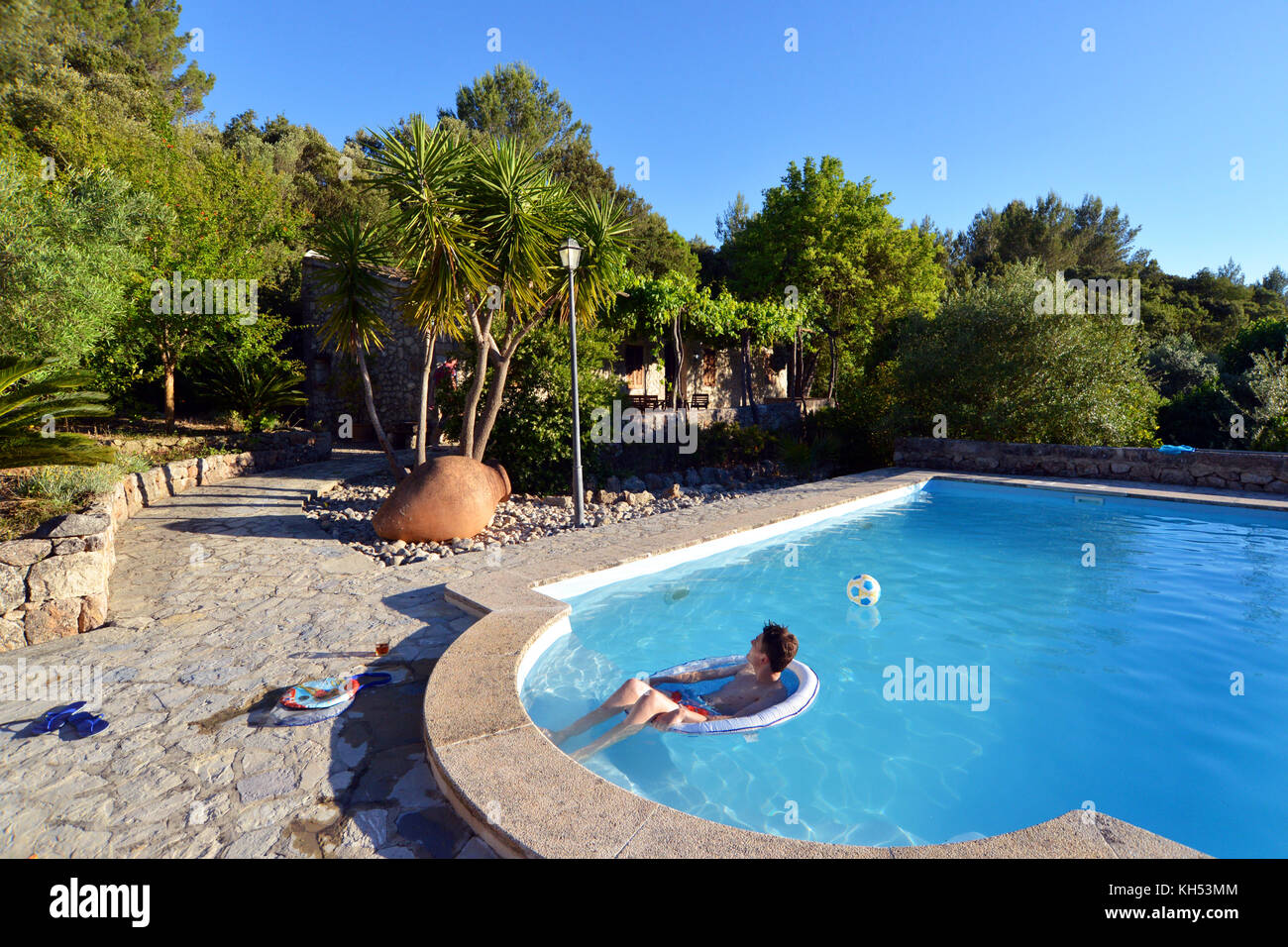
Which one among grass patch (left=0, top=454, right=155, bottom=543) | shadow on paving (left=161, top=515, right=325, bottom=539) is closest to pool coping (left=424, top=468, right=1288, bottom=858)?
shadow on paving (left=161, top=515, right=325, bottom=539)

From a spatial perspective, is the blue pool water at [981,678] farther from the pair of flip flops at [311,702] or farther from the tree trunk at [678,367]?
the tree trunk at [678,367]

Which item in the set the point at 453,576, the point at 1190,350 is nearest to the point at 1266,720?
the point at 453,576

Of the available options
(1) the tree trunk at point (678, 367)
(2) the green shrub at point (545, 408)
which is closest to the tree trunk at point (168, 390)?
(2) the green shrub at point (545, 408)

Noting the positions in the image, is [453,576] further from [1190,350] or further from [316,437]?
[1190,350]

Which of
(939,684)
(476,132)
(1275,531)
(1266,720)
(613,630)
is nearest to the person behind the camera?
(1266,720)

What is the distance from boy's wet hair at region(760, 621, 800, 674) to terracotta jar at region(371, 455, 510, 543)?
5.08 metres

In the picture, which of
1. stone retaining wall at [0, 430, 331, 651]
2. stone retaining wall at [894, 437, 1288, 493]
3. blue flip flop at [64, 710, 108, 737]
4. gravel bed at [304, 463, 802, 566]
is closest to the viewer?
blue flip flop at [64, 710, 108, 737]

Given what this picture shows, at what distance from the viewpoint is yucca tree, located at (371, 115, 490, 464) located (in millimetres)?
8438

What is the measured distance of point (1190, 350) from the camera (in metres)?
23.0

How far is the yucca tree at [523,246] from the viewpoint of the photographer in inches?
359

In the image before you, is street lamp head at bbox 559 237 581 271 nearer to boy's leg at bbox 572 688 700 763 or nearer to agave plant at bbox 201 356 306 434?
boy's leg at bbox 572 688 700 763

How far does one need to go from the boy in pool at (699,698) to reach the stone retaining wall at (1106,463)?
10791mm

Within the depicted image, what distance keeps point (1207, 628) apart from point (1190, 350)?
22.7m

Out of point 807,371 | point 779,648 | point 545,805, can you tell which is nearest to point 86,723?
point 545,805
